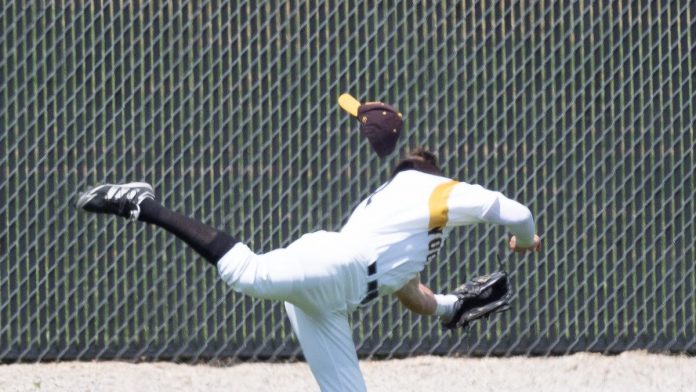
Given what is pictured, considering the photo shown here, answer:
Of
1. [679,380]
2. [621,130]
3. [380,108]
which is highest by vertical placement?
[380,108]

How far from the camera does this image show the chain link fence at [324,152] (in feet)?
25.5

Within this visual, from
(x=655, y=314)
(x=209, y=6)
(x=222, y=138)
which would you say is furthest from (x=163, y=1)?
(x=655, y=314)

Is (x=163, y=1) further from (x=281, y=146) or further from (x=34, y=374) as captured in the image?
(x=34, y=374)

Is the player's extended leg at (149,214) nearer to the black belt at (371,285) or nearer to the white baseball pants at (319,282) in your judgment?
the white baseball pants at (319,282)

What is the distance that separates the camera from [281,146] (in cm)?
787

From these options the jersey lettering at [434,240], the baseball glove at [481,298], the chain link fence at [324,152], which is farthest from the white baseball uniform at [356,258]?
the chain link fence at [324,152]

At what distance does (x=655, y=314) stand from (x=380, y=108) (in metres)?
3.07

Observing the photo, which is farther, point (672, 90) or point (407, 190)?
point (672, 90)

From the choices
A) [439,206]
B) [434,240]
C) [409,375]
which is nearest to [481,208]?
[439,206]

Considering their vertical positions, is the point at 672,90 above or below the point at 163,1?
below

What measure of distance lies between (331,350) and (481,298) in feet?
3.06

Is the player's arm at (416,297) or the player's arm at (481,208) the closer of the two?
the player's arm at (481,208)

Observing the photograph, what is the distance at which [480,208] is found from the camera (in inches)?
207

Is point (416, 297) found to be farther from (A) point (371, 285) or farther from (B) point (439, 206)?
(B) point (439, 206)
